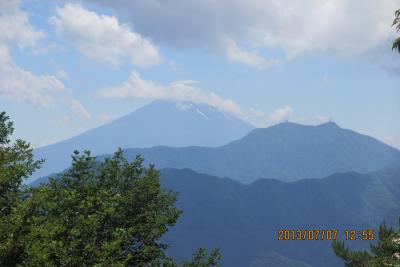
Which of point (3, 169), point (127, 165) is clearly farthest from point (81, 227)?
point (127, 165)

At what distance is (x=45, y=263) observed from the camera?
1973cm

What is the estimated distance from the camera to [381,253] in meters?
26.5

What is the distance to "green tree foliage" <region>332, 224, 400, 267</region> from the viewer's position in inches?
958

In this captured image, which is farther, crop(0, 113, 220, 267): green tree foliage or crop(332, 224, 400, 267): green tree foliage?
crop(332, 224, 400, 267): green tree foliage

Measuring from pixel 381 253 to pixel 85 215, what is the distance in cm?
1632

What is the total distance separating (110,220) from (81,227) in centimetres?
439

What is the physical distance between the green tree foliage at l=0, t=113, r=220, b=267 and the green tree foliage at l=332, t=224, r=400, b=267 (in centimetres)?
1006

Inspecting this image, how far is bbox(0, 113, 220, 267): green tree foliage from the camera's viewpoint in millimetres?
21703

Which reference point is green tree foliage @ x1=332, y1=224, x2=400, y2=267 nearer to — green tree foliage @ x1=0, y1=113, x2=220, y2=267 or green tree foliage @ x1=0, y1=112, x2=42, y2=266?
green tree foliage @ x1=0, y1=113, x2=220, y2=267

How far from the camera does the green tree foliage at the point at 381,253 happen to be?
2432 cm

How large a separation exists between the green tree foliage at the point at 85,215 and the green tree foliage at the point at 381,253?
10.1 metres

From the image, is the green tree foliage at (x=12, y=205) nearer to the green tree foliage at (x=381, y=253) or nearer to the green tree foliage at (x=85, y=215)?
the green tree foliage at (x=85, y=215)

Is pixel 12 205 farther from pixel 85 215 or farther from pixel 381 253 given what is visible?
pixel 381 253

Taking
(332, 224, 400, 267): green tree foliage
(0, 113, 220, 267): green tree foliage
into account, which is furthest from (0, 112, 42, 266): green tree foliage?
(332, 224, 400, 267): green tree foliage
